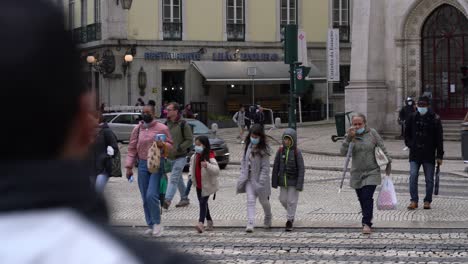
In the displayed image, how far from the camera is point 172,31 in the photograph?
4791 centimetres

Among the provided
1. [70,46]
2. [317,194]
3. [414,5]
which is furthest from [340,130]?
[70,46]

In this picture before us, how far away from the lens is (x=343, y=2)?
5297cm

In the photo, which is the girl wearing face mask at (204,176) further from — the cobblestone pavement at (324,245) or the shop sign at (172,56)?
the shop sign at (172,56)

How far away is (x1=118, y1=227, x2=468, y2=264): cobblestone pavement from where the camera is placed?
33.6ft

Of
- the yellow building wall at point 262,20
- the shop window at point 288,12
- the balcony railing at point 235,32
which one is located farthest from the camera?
the shop window at point 288,12

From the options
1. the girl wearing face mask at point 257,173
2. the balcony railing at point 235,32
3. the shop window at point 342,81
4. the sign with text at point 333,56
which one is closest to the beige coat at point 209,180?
the girl wearing face mask at point 257,173

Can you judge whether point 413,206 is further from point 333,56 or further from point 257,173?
point 333,56

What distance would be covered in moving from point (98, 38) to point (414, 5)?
2045cm

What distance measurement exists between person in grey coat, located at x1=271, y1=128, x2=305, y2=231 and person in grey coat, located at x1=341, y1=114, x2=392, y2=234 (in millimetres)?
702

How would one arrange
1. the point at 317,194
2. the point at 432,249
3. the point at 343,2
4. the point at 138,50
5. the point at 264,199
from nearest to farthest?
1. the point at 432,249
2. the point at 264,199
3. the point at 317,194
4. the point at 138,50
5. the point at 343,2

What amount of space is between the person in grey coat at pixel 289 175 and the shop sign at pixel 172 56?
1358 inches

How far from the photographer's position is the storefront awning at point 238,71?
47406mm

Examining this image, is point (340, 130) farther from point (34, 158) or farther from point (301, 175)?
point (34, 158)

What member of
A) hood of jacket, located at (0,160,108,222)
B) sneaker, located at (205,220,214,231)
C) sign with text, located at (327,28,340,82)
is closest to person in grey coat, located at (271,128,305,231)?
sneaker, located at (205,220,214,231)
